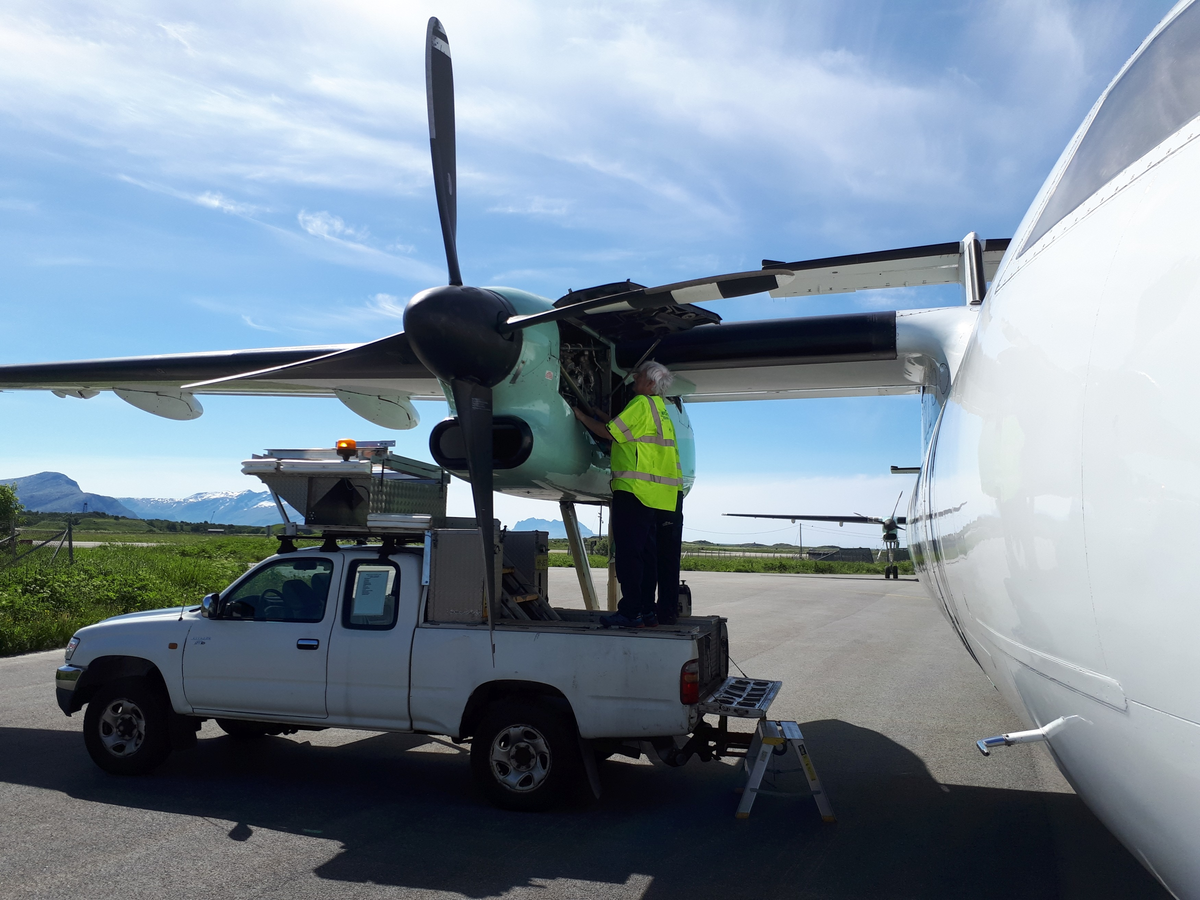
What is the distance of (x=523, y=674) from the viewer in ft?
17.9

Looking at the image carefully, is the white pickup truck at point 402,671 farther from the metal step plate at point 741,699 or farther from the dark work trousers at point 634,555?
the dark work trousers at point 634,555

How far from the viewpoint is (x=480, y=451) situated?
5898 millimetres

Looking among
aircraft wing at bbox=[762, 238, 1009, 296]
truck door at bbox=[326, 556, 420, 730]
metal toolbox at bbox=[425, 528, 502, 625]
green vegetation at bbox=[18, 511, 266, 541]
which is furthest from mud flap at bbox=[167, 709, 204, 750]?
green vegetation at bbox=[18, 511, 266, 541]

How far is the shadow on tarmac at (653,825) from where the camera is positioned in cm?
430

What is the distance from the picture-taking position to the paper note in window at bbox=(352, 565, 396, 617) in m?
5.98

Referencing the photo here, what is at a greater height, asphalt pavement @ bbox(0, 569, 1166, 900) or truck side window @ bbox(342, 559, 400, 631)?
truck side window @ bbox(342, 559, 400, 631)

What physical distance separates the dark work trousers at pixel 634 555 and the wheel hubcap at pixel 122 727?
3.47 meters

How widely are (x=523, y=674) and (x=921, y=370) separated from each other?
4.20 m

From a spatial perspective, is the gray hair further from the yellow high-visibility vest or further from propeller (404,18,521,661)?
propeller (404,18,521,661)

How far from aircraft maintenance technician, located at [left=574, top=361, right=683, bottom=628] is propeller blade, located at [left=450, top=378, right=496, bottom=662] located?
2.72ft

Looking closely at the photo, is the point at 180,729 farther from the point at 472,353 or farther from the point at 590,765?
the point at 472,353

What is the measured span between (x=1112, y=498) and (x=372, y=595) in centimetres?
496

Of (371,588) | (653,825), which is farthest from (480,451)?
(653,825)

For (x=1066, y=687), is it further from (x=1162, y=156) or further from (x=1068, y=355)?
(x=1162, y=156)
